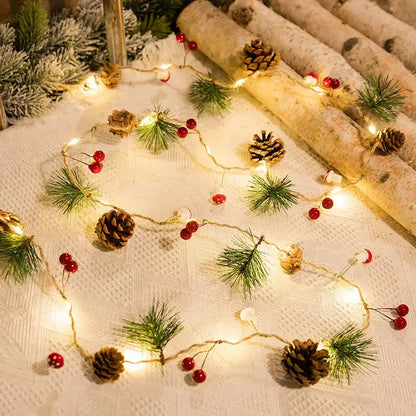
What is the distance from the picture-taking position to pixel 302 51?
57.1 inches

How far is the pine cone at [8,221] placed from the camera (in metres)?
1.08

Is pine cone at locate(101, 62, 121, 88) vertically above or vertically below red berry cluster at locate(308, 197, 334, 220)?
above

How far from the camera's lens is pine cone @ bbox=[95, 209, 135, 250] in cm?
110

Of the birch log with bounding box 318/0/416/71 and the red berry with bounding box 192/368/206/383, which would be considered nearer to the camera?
the red berry with bounding box 192/368/206/383

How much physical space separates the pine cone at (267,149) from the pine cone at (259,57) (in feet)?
0.68

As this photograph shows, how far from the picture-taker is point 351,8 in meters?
1.57

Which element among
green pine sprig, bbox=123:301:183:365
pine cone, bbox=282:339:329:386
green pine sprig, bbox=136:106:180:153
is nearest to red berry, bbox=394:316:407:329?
pine cone, bbox=282:339:329:386

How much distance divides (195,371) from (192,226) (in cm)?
32

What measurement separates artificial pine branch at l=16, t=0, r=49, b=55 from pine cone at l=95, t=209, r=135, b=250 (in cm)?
53

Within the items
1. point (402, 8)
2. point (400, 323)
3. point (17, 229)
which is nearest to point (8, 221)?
point (17, 229)

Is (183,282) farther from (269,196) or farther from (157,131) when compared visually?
(157,131)

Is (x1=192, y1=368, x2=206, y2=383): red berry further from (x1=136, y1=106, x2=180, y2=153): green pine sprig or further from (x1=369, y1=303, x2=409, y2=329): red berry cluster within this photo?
(x1=136, y1=106, x2=180, y2=153): green pine sprig

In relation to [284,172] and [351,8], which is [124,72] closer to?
[284,172]

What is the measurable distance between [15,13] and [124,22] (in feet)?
0.95
